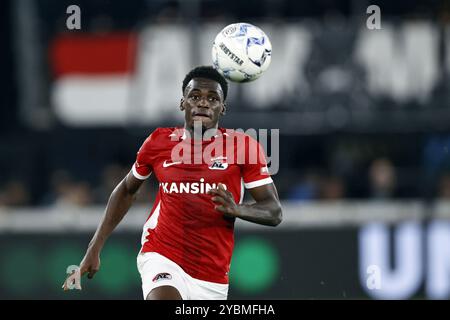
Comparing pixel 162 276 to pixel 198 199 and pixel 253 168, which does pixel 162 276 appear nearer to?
pixel 198 199

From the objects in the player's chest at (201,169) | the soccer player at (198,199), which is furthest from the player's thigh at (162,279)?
the player's chest at (201,169)

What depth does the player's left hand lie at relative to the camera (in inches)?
336

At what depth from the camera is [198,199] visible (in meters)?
9.12

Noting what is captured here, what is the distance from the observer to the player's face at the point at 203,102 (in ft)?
30.1

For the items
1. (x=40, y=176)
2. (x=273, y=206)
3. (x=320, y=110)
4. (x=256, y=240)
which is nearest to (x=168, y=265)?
(x=273, y=206)

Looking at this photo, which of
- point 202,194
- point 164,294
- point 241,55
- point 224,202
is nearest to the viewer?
point 224,202

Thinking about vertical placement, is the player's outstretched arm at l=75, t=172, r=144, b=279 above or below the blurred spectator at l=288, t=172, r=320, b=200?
above

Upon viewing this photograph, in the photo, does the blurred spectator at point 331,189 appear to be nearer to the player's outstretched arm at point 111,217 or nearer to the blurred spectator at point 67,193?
the blurred spectator at point 67,193

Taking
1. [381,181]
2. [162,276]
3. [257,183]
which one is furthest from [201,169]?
[381,181]

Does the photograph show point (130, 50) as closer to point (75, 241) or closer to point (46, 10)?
point (46, 10)

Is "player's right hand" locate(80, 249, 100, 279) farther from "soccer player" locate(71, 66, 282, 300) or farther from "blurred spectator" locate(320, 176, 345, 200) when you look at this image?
"blurred spectator" locate(320, 176, 345, 200)

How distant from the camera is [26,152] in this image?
69.0ft

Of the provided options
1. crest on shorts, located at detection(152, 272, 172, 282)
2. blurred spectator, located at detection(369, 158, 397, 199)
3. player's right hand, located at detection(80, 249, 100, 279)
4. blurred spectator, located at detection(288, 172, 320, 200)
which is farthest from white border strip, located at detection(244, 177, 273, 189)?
blurred spectator, located at detection(369, 158, 397, 199)

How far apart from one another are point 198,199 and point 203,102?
77cm
